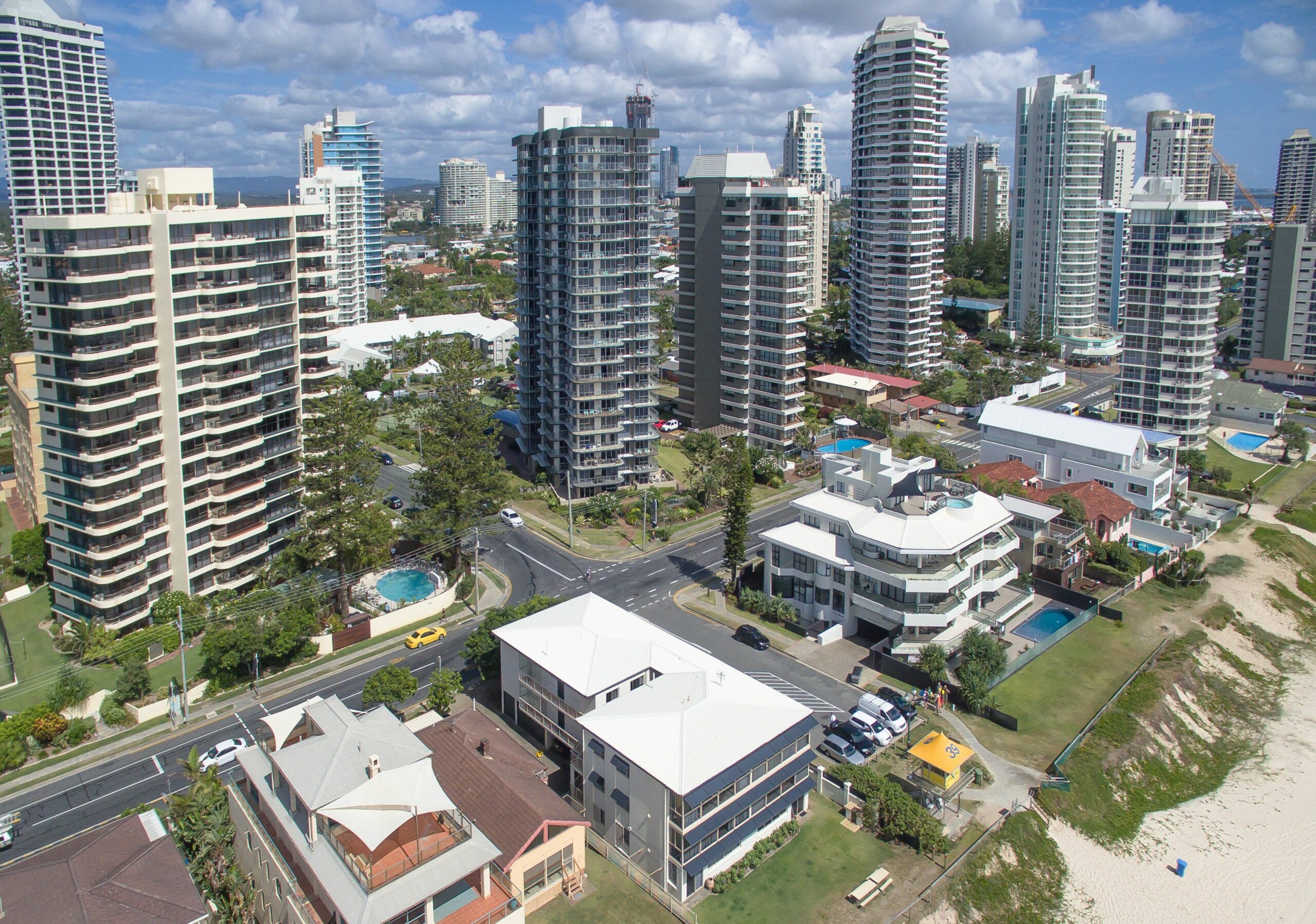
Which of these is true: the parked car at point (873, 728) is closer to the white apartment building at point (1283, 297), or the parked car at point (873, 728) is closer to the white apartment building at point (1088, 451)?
the white apartment building at point (1088, 451)

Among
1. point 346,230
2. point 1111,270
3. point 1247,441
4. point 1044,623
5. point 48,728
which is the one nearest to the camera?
point 48,728

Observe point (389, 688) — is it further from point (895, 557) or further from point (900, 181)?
point (900, 181)

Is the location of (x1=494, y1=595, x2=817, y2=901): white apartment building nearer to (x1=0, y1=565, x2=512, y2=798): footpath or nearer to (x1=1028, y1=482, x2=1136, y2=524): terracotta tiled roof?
(x1=0, y1=565, x2=512, y2=798): footpath

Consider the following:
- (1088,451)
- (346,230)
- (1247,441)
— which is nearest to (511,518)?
(1088,451)

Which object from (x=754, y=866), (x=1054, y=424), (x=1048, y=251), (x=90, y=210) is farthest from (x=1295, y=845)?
(x=90, y=210)

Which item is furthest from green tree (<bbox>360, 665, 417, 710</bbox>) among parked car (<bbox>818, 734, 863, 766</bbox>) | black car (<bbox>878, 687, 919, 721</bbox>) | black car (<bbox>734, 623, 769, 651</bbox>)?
black car (<bbox>878, 687, 919, 721</bbox>)
